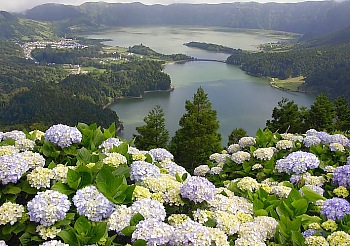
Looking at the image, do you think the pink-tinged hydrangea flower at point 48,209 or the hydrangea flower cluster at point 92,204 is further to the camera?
the hydrangea flower cluster at point 92,204

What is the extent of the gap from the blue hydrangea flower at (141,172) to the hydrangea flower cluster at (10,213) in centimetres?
105

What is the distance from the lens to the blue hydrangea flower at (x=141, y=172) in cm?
340

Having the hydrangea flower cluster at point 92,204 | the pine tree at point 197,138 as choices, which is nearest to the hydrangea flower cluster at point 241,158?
the hydrangea flower cluster at point 92,204

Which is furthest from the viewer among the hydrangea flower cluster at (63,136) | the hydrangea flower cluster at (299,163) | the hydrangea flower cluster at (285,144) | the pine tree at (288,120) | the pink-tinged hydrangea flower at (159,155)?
the pine tree at (288,120)

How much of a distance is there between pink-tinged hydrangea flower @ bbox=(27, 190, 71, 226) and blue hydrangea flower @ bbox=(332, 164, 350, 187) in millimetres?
3080

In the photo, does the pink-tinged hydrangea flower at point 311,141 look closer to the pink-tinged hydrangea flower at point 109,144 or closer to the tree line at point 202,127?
the pink-tinged hydrangea flower at point 109,144

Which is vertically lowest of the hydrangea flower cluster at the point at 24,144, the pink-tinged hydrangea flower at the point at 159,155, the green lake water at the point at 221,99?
the green lake water at the point at 221,99

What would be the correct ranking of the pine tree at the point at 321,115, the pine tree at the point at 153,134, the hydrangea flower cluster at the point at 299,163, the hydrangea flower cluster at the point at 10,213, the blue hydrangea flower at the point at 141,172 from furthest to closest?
the pine tree at the point at 153,134
the pine tree at the point at 321,115
the hydrangea flower cluster at the point at 299,163
the blue hydrangea flower at the point at 141,172
the hydrangea flower cluster at the point at 10,213

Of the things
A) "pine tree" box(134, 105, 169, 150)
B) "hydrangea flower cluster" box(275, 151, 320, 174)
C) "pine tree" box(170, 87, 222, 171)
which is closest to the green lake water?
"pine tree" box(170, 87, 222, 171)

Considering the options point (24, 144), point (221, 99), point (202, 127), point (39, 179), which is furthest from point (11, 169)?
point (221, 99)

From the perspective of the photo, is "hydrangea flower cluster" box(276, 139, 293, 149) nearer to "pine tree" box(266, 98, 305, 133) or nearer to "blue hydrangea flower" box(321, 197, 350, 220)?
"blue hydrangea flower" box(321, 197, 350, 220)

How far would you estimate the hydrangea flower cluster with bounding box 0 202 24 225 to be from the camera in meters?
2.53

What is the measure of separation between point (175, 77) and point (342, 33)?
9858 cm

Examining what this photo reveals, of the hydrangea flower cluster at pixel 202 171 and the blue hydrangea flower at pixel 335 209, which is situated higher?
the blue hydrangea flower at pixel 335 209
